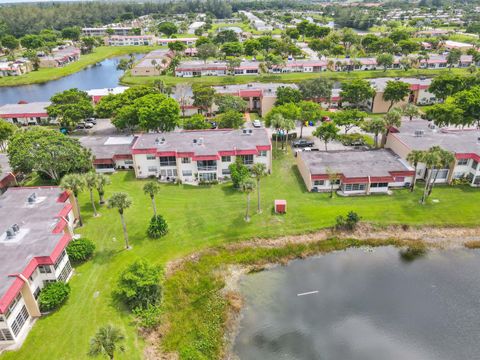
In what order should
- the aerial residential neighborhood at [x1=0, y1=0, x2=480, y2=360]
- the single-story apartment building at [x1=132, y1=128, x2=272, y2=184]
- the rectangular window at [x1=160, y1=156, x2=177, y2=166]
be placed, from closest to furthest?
the aerial residential neighborhood at [x1=0, y1=0, x2=480, y2=360]
the single-story apartment building at [x1=132, y1=128, x2=272, y2=184]
the rectangular window at [x1=160, y1=156, x2=177, y2=166]

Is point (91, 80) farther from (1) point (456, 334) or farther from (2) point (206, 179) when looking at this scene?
(1) point (456, 334)

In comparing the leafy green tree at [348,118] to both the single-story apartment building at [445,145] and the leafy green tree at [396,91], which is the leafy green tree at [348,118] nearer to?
the single-story apartment building at [445,145]

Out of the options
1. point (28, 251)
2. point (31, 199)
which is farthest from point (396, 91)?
point (28, 251)

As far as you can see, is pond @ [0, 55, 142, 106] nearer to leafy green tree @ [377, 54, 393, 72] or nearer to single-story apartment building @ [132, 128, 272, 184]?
single-story apartment building @ [132, 128, 272, 184]

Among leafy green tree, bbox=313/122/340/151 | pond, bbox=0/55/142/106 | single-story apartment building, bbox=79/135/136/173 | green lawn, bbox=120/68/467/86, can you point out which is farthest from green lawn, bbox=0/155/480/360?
pond, bbox=0/55/142/106

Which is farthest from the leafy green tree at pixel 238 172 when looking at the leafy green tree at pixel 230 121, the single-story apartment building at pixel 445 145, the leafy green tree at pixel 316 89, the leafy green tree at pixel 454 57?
the leafy green tree at pixel 454 57

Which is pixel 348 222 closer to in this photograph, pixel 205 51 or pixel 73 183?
pixel 73 183
